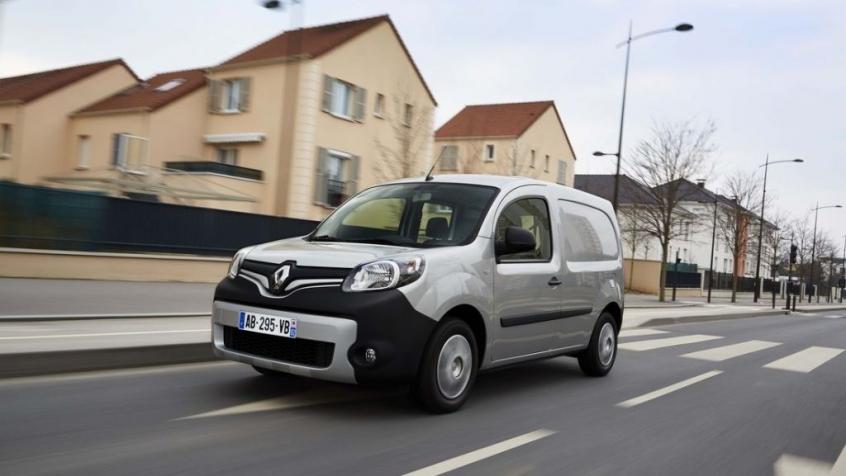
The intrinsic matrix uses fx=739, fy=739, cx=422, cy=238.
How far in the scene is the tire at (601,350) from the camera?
25.2ft

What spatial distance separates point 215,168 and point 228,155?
14.2 feet

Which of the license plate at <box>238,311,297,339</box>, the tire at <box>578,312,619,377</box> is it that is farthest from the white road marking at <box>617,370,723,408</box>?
the license plate at <box>238,311,297,339</box>

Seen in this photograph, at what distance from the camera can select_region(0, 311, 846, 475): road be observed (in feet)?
13.2

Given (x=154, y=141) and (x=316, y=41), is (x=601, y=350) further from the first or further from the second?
(x=154, y=141)

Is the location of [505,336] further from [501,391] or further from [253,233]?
[253,233]

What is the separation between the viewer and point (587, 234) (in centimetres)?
743

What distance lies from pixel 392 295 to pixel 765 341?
11994 millimetres

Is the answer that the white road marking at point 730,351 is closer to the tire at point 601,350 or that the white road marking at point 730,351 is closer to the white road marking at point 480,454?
the tire at point 601,350

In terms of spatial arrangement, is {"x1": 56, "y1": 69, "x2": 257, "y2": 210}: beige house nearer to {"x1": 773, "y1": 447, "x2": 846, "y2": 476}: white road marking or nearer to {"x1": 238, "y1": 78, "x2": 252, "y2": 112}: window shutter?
{"x1": 238, "y1": 78, "x2": 252, "y2": 112}: window shutter

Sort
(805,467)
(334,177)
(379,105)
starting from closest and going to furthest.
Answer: (805,467) < (334,177) < (379,105)

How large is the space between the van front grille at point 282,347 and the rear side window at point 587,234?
9.35 ft

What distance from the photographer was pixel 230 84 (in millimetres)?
28906

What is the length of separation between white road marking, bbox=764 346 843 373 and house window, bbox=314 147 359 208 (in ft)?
Answer: 55.1

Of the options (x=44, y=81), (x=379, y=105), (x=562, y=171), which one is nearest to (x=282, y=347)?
(x=379, y=105)
